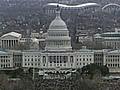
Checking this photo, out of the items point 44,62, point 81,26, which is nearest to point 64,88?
point 44,62

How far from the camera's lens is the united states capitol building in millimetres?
75062

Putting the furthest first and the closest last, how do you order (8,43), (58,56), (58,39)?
1. (8,43)
2. (58,39)
3. (58,56)

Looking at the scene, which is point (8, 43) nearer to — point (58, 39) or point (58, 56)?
point (58, 39)

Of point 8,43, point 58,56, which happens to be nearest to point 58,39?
point 58,56

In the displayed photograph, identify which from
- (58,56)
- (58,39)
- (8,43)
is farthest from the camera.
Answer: (8,43)

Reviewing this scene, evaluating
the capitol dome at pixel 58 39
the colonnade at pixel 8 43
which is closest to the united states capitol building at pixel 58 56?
the capitol dome at pixel 58 39

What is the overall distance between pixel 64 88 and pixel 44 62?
842 inches

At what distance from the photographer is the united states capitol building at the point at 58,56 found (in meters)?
75.1

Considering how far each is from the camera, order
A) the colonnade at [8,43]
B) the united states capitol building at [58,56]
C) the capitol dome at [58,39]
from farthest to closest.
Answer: the colonnade at [8,43]
the capitol dome at [58,39]
the united states capitol building at [58,56]

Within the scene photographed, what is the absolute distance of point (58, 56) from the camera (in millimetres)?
75125

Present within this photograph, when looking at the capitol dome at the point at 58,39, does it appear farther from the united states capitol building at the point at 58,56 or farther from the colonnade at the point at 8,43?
the colonnade at the point at 8,43

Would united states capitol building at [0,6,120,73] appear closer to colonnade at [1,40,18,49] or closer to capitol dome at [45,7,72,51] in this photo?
capitol dome at [45,7,72,51]

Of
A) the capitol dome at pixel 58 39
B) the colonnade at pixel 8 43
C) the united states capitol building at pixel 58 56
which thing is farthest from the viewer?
the colonnade at pixel 8 43

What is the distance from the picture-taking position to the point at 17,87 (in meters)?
51.7
